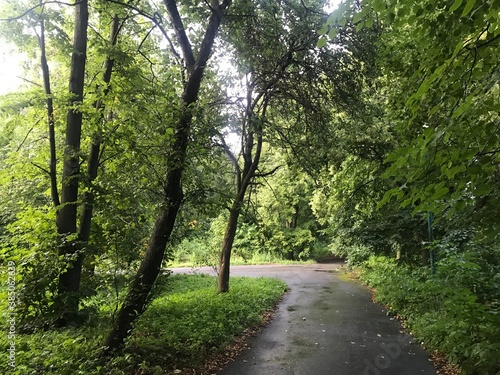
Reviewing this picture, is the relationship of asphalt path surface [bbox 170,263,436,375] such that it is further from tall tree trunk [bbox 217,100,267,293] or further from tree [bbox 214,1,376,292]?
tree [bbox 214,1,376,292]

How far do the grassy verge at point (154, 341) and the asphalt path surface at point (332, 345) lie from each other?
620 millimetres

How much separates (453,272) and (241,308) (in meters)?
4.83

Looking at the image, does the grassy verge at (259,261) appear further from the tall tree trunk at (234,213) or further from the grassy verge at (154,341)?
the grassy verge at (154,341)

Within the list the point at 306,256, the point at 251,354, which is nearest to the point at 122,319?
the point at 251,354

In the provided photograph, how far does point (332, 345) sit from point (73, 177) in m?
5.77

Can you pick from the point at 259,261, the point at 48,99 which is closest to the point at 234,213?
the point at 48,99

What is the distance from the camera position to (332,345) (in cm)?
674

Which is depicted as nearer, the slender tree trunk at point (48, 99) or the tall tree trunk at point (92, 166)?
the slender tree trunk at point (48, 99)

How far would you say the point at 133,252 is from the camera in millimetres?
5730

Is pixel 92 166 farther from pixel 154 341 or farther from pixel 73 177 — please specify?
pixel 154 341

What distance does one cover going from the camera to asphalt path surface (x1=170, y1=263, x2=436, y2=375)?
5621 millimetres

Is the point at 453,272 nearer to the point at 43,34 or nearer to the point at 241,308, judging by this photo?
the point at 241,308

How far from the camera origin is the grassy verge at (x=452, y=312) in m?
4.60

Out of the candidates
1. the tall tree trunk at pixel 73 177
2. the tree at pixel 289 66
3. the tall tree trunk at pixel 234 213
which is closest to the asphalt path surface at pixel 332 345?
the tall tree trunk at pixel 234 213
